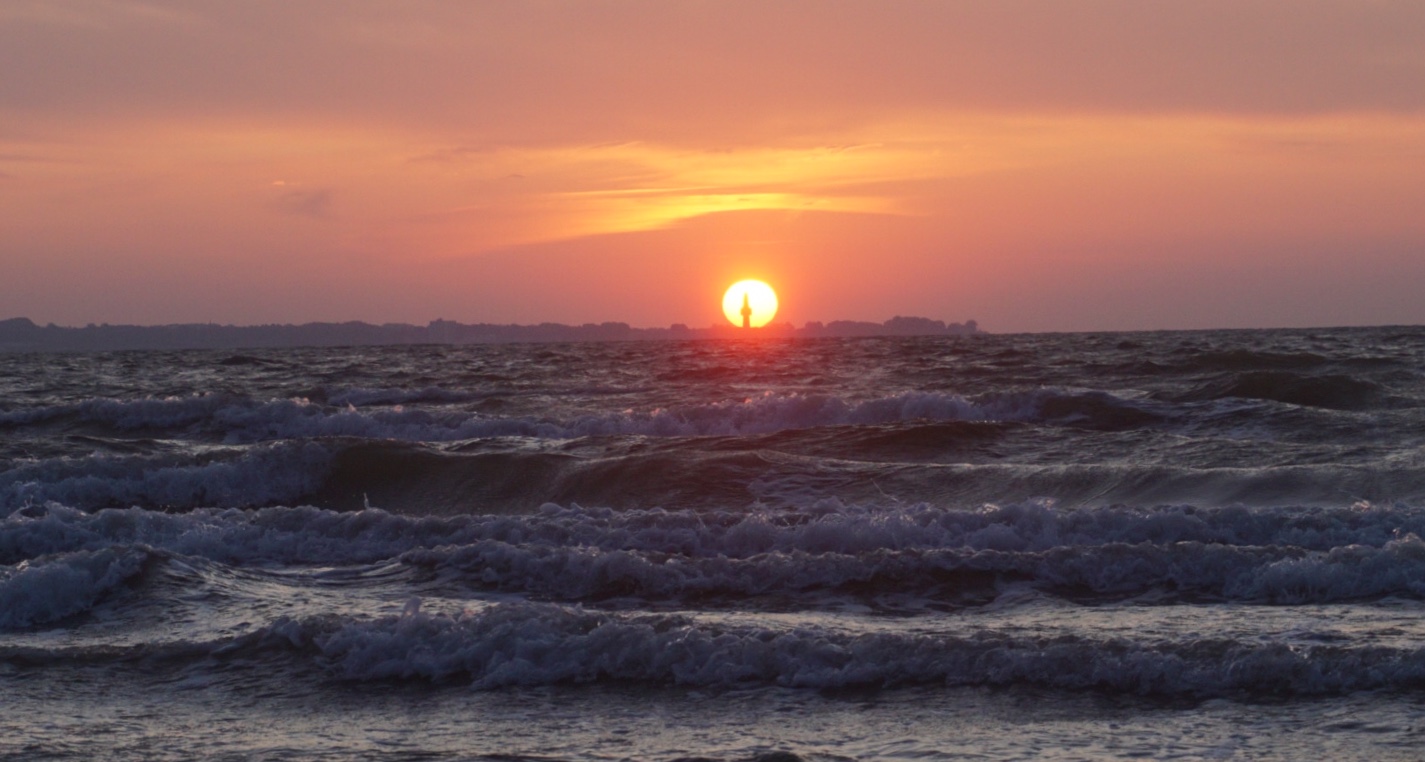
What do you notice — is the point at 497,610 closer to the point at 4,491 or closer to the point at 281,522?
the point at 281,522

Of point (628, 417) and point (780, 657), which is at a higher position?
point (628, 417)

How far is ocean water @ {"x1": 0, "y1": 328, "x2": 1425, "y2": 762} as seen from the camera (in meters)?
6.16

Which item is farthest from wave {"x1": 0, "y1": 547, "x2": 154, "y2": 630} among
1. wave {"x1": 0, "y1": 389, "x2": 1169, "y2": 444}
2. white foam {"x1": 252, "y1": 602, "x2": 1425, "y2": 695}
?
wave {"x1": 0, "y1": 389, "x2": 1169, "y2": 444}

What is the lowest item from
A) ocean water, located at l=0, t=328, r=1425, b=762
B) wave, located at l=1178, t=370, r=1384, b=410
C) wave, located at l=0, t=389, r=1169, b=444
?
ocean water, located at l=0, t=328, r=1425, b=762

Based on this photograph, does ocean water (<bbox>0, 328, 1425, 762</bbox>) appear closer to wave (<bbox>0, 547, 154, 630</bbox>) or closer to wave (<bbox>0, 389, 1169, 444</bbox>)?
wave (<bbox>0, 547, 154, 630</bbox>)

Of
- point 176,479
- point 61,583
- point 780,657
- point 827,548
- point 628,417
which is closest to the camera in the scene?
point 780,657

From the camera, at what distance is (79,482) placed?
15820 mm

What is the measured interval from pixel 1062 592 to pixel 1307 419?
39.1 feet

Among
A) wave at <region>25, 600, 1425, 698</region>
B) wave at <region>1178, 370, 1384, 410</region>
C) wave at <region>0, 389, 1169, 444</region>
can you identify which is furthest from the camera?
wave at <region>1178, 370, 1384, 410</region>

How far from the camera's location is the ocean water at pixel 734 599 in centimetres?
616

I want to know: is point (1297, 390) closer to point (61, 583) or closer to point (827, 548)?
point (827, 548)

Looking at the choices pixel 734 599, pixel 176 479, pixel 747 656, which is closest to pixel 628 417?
pixel 176 479

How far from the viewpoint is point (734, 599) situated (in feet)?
29.6

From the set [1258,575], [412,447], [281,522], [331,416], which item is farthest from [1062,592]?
[331,416]
